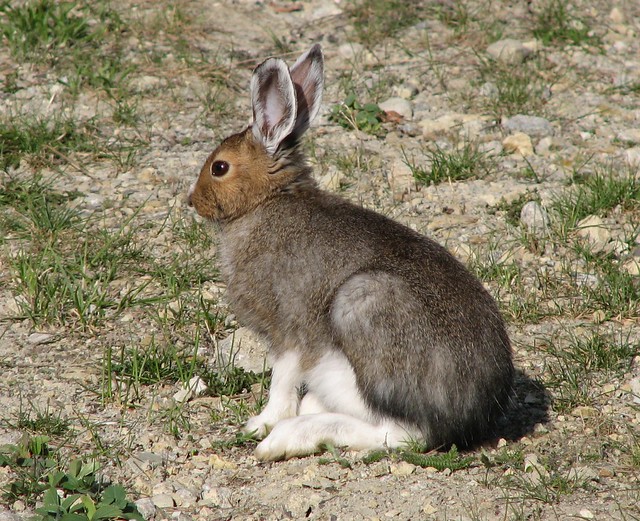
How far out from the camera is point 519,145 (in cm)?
845

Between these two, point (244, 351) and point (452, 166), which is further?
point (452, 166)

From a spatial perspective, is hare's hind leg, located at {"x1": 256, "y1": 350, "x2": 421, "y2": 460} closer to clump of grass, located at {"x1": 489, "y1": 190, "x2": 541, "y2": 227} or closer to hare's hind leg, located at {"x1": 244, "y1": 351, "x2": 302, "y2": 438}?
hare's hind leg, located at {"x1": 244, "y1": 351, "x2": 302, "y2": 438}

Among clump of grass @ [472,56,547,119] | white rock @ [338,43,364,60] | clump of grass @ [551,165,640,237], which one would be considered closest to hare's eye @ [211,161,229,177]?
clump of grass @ [551,165,640,237]

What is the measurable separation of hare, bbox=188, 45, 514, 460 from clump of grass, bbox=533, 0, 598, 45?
4662 mm

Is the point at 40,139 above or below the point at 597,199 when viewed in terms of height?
above

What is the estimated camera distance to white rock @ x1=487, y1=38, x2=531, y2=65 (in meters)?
9.57

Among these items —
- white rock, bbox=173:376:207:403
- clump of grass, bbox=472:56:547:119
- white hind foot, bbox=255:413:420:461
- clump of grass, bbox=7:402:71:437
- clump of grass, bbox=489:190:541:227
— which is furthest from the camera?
clump of grass, bbox=472:56:547:119

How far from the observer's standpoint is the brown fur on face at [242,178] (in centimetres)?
608

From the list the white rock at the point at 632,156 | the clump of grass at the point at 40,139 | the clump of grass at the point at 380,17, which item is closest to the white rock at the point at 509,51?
the clump of grass at the point at 380,17

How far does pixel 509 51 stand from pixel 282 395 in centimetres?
529

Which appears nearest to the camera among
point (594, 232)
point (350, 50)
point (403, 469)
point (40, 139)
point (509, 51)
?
point (403, 469)

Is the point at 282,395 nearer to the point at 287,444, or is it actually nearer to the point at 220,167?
the point at 287,444

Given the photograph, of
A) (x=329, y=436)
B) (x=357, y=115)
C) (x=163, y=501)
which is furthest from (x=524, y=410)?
(x=357, y=115)

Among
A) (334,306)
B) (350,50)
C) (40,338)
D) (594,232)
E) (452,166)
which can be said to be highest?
(350,50)
